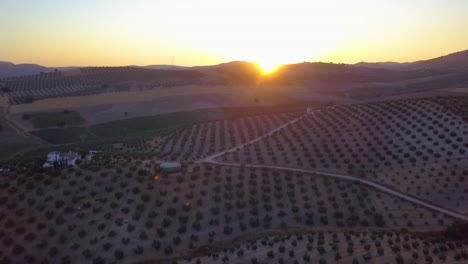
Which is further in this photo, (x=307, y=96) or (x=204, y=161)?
(x=307, y=96)

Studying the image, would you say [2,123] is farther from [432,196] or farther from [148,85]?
[432,196]

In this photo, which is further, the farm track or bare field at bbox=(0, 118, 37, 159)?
bare field at bbox=(0, 118, 37, 159)

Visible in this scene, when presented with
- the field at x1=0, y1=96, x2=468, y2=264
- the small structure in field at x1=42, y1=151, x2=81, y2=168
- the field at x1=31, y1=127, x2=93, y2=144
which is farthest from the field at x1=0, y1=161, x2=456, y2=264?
the field at x1=31, y1=127, x2=93, y2=144

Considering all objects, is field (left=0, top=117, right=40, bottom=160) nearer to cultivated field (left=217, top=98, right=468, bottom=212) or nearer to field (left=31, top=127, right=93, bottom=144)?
field (left=31, top=127, right=93, bottom=144)

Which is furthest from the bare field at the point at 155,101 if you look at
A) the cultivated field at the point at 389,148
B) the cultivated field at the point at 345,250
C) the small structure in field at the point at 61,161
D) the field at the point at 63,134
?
the cultivated field at the point at 345,250

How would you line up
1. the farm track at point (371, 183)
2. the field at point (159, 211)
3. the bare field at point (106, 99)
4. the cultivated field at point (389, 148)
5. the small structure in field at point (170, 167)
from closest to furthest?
the field at point (159, 211) → the farm track at point (371, 183) → the small structure in field at point (170, 167) → the cultivated field at point (389, 148) → the bare field at point (106, 99)

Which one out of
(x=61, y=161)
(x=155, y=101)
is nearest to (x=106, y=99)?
(x=155, y=101)

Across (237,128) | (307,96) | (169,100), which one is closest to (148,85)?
(169,100)

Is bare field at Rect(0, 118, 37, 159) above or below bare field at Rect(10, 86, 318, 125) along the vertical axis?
below

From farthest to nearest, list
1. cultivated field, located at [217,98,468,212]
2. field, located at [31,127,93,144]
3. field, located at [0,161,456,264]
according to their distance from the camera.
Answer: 1. field, located at [31,127,93,144]
2. cultivated field, located at [217,98,468,212]
3. field, located at [0,161,456,264]

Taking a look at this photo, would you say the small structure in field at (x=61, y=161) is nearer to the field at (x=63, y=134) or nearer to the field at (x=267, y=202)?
the field at (x=267, y=202)

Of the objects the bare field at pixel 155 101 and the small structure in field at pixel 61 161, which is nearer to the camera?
the small structure in field at pixel 61 161
